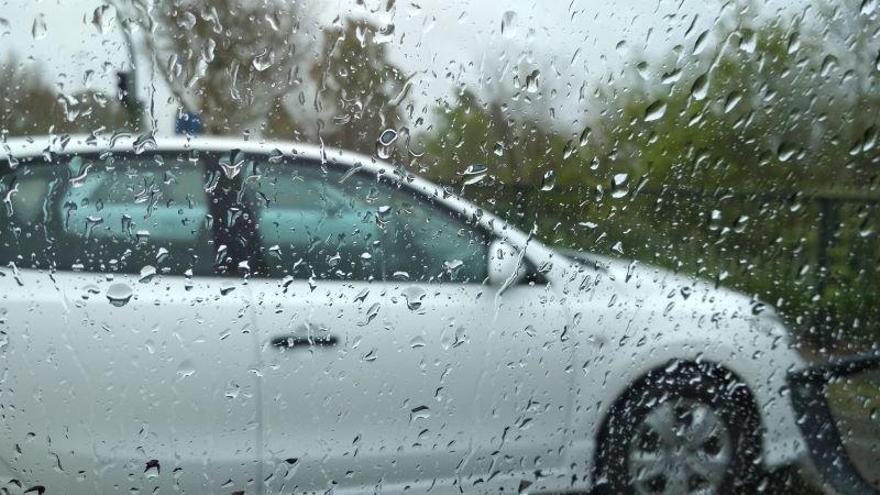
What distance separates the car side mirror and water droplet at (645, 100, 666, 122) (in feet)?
1.81

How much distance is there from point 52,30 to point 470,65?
3.46 feet

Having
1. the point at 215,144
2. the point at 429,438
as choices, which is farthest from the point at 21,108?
the point at 429,438

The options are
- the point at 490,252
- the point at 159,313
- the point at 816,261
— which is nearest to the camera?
the point at 159,313

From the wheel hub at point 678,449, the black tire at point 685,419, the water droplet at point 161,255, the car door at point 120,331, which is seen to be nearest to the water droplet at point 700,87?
the black tire at point 685,419

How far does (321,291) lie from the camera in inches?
102

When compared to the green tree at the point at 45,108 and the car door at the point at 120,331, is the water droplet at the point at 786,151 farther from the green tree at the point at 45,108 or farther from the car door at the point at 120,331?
the green tree at the point at 45,108

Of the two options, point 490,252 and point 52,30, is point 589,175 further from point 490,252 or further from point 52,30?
point 52,30

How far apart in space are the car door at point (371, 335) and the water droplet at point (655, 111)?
60 cm

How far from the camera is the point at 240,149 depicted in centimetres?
255

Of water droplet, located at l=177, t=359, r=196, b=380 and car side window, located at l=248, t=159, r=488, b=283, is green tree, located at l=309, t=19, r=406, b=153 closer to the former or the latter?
car side window, located at l=248, t=159, r=488, b=283

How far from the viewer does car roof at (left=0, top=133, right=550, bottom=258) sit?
2461 millimetres

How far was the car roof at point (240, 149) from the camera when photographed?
8.07 ft

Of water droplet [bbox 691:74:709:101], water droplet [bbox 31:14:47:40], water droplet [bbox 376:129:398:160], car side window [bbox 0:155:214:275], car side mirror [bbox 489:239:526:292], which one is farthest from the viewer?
water droplet [bbox 691:74:709:101]

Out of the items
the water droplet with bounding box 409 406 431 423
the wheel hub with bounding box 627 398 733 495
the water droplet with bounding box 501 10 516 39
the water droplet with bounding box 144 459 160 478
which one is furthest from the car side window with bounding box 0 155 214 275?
the wheel hub with bounding box 627 398 733 495
